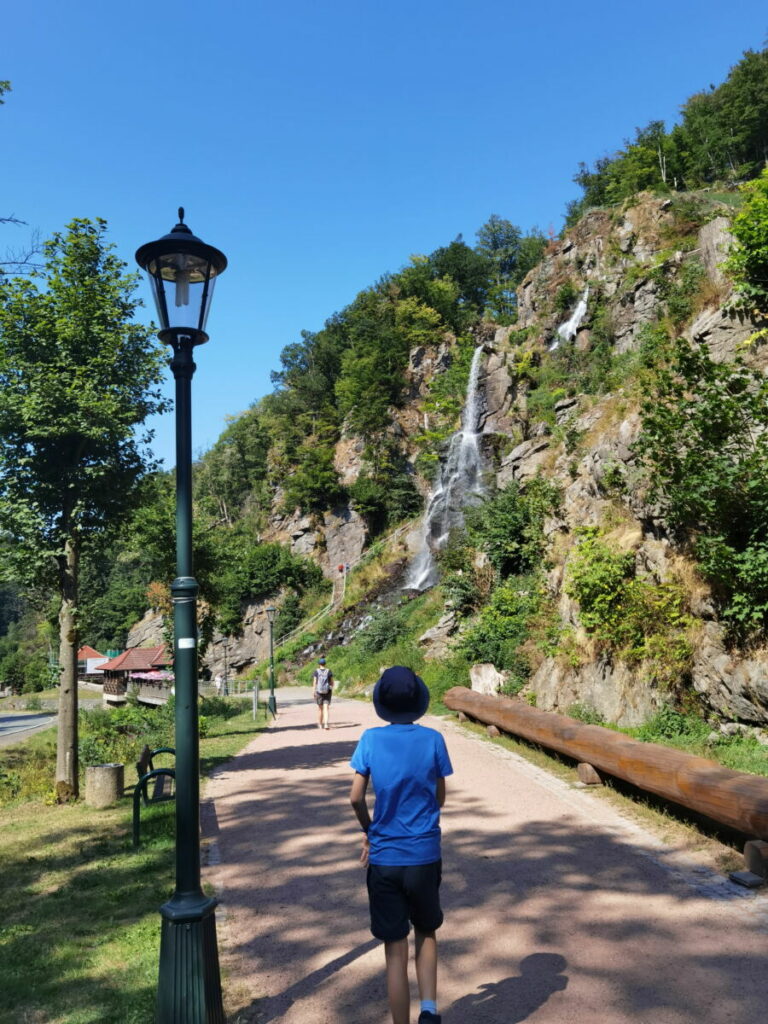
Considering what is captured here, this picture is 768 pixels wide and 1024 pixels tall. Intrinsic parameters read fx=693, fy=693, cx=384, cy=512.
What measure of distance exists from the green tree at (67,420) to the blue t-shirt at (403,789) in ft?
26.9

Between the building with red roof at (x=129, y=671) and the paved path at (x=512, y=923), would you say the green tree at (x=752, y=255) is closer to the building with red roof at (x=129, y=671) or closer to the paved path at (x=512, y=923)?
the paved path at (x=512, y=923)

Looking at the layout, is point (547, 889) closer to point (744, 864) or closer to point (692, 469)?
point (744, 864)

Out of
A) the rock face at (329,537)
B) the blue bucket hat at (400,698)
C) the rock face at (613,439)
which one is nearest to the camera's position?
the blue bucket hat at (400,698)

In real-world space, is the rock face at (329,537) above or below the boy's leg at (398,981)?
above

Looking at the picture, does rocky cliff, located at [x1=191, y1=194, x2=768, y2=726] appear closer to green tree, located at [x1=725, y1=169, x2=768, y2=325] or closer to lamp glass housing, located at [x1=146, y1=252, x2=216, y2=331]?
green tree, located at [x1=725, y1=169, x2=768, y2=325]

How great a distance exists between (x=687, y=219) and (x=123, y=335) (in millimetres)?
Result: 24098

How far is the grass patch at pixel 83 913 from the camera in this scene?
13.1ft

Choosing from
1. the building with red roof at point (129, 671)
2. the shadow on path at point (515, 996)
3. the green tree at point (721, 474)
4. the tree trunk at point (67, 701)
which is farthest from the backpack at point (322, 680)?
the building with red roof at point (129, 671)

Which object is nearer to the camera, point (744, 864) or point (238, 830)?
point (744, 864)

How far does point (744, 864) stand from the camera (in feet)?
18.0

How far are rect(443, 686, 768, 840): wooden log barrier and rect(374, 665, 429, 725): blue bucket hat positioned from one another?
3.55 metres

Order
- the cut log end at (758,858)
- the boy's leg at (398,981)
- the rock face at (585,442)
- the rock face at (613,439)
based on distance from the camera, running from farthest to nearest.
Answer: the rock face at (585,442) → the rock face at (613,439) → the cut log end at (758,858) → the boy's leg at (398,981)

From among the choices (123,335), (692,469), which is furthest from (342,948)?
(123,335)

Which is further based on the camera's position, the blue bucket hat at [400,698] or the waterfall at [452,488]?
the waterfall at [452,488]
